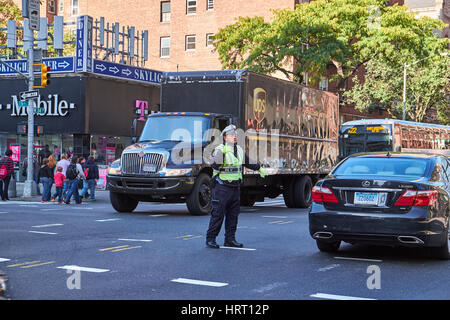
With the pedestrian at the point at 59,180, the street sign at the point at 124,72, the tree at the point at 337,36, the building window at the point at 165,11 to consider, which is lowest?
the pedestrian at the point at 59,180

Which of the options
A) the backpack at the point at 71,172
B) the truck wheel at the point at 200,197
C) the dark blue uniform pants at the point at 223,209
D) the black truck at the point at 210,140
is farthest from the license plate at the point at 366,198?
the backpack at the point at 71,172

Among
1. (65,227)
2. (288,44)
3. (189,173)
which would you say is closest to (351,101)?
(288,44)

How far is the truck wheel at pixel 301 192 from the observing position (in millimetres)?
20281

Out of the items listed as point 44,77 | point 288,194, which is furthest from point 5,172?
point 288,194

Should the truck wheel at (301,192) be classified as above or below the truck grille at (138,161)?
below

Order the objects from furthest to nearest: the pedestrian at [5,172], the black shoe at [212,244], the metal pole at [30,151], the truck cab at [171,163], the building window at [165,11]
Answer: the building window at [165,11] → the metal pole at [30,151] → the pedestrian at [5,172] → the truck cab at [171,163] → the black shoe at [212,244]

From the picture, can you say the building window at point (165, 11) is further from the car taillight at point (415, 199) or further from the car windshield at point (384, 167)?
the car taillight at point (415, 199)

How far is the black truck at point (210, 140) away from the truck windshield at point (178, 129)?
2 cm

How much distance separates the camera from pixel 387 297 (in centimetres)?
683

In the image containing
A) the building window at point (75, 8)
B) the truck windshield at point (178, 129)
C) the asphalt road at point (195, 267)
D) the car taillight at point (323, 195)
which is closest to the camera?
the asphalt road at point (195, 267)

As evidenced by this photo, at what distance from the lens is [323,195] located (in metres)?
9.42

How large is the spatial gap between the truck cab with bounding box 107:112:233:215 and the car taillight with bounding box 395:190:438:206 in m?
8.02

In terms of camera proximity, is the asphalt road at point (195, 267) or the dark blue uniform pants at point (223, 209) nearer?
the asphalt road at point (195, 267)

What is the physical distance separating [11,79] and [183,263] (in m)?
29.5
